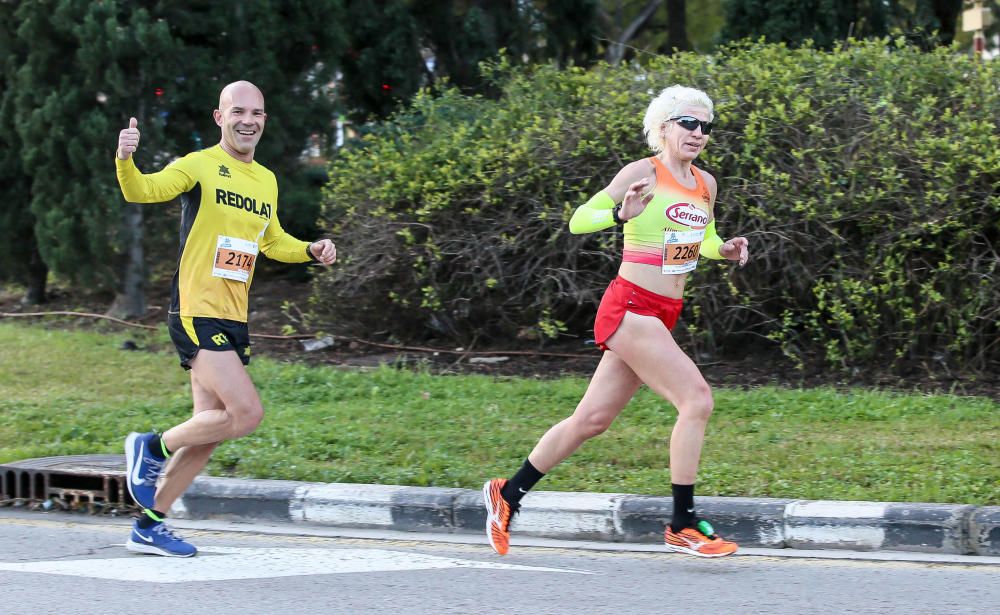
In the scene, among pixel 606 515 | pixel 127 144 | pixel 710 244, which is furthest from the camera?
pixel 606 515

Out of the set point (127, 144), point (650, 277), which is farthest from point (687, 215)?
point (127, 144)

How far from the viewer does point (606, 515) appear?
19.9 ft

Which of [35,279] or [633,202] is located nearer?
[633,202]

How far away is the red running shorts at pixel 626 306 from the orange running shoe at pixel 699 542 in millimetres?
863

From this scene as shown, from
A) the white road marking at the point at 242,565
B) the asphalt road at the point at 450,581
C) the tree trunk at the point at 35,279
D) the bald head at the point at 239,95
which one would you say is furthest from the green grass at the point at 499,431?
the tree trunk at the point at 35,279

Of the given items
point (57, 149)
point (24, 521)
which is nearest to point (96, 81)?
point (57, 149)

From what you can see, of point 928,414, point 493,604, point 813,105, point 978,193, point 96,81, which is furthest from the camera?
point 96,81

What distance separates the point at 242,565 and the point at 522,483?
1.26 m

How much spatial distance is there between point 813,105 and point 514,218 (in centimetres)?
239

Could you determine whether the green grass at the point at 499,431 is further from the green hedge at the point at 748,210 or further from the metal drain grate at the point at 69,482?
the green hedge at the point at 748,210

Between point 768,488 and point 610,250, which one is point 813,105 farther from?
point 768,488

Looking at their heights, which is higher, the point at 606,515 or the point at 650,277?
the point at 650,277

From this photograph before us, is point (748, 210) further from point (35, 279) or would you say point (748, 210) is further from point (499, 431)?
point (35, 279)

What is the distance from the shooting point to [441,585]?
5.15m
